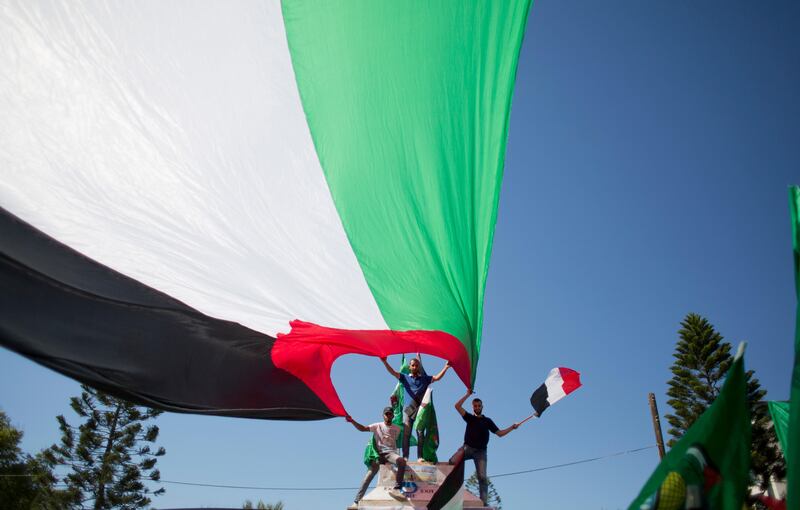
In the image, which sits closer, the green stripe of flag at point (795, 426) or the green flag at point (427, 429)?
the green stripe of flag at point (795, 426)

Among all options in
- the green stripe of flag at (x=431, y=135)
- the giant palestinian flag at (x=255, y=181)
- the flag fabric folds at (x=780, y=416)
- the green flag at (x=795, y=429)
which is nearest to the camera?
the green flag at (x=795, y=429)

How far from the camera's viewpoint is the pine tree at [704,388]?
24.5m

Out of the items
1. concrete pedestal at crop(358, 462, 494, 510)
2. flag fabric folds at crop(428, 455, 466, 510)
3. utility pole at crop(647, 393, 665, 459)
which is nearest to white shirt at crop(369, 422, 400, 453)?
concrete pedestal at crop(358, 462, 494, 510)

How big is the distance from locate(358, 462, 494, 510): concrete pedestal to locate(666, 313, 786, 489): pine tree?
23.3 metres

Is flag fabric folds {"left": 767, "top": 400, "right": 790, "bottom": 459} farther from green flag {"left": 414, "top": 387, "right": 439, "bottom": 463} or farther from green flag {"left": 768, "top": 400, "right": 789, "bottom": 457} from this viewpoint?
green flag {"left": 414, "top": 387, "right": 439, "bottom": 463}

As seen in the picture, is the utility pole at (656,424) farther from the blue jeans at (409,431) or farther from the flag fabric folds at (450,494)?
the flag fabric folds at (450,494)

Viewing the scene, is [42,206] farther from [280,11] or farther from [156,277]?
[280,11]

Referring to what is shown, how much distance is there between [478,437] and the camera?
6.01 m

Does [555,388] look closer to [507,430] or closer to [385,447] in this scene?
[507,430]

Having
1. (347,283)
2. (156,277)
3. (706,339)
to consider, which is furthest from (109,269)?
(706,339)

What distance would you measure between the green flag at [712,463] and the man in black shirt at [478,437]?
4.41 meters

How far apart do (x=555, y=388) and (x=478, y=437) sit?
37.2 inches

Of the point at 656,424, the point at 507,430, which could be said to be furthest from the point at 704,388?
the point at 507,430

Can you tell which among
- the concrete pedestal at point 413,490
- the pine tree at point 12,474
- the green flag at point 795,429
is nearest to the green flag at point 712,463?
the green flag at point 795,429
